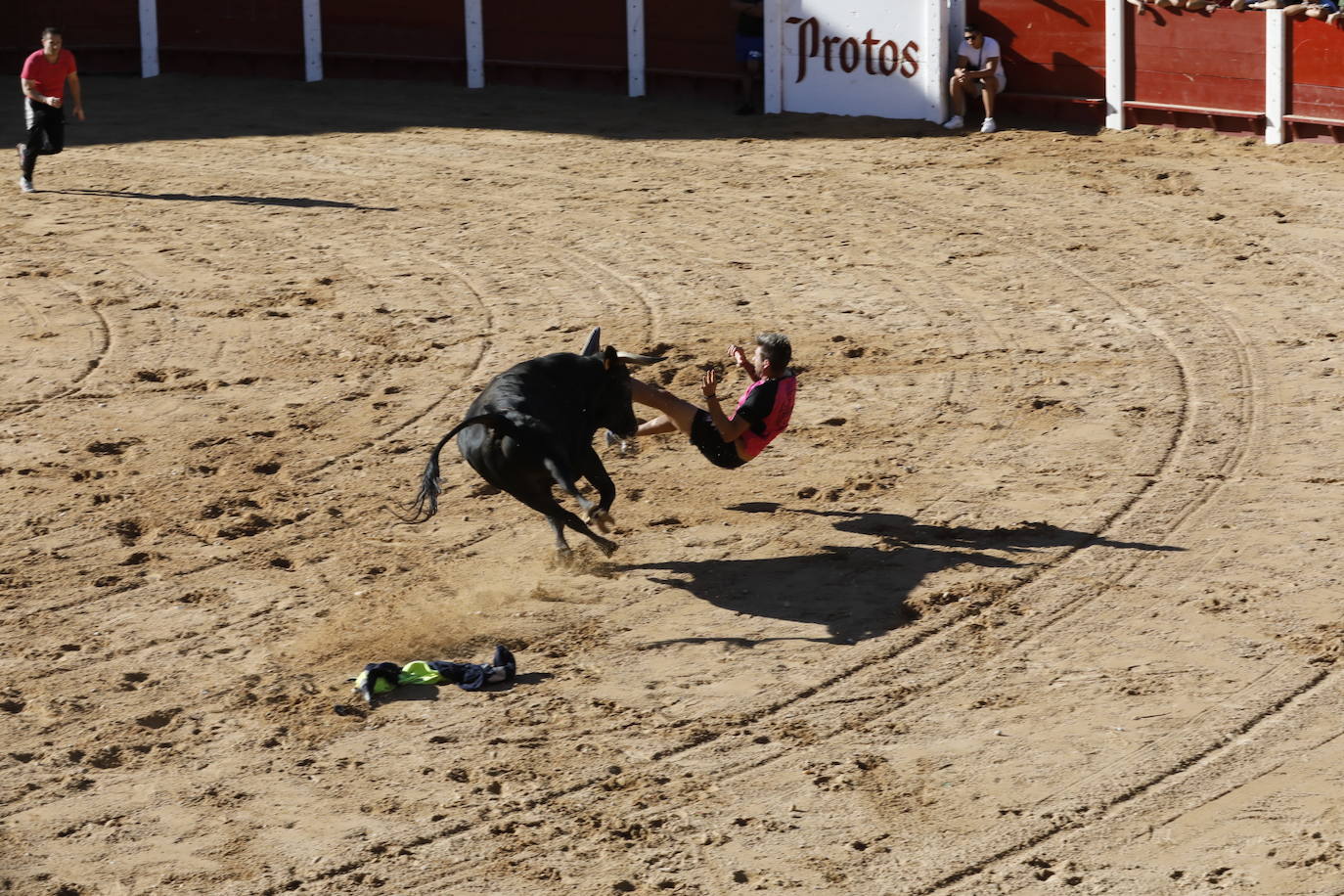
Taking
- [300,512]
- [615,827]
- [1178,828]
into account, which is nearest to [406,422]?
[300,512]

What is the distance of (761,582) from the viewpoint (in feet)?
21.7

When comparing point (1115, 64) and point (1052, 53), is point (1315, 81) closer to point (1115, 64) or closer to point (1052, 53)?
point (1115, 64)

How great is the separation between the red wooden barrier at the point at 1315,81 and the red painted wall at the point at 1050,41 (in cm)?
166

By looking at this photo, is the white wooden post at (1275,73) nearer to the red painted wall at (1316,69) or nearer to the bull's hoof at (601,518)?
the red painted wall at (1316,69)

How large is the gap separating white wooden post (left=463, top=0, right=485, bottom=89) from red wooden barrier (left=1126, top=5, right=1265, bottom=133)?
264 inches

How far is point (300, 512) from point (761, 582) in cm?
214

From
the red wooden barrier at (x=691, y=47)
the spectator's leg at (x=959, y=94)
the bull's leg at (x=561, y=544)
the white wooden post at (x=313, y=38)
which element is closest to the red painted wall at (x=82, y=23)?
the white wooden post at (x=313, y=38)

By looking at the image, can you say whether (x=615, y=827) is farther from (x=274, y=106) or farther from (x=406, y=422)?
(x=274, y=106)

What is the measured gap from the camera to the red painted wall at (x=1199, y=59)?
44.7ft

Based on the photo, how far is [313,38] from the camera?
18.1 meters

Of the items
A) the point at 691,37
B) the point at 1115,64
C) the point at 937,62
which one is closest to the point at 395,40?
the point at 691,37

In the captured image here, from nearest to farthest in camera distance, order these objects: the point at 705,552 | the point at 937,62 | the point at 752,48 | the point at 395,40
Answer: the point at 705,552 < the point at 937,62 < the point at 752,48 < the point at 395,40

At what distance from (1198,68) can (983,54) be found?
181 centimetres

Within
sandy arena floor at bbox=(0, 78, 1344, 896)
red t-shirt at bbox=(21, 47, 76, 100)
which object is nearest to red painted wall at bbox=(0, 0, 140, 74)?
red t-shirt at bbox=(21, 47, 76, 100)
